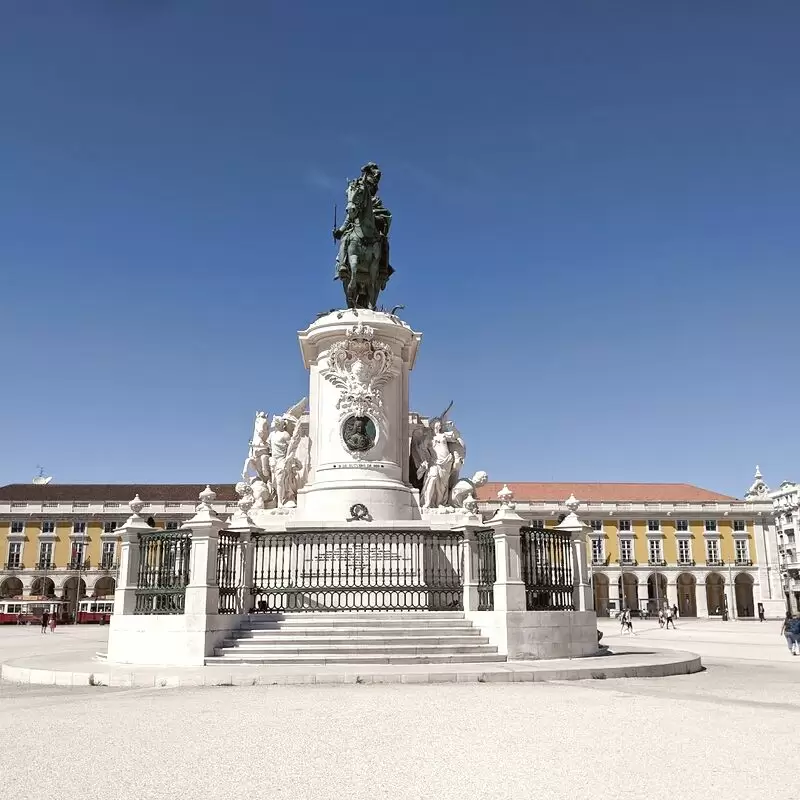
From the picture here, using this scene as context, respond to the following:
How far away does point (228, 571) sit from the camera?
15.4m

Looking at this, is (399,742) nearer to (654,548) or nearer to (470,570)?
(470,570)

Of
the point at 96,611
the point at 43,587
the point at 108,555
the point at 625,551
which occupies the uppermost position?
the point at 625,551

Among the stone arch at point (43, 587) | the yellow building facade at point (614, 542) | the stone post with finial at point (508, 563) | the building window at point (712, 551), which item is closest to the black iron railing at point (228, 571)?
the stone post with finial at point (508, 563)

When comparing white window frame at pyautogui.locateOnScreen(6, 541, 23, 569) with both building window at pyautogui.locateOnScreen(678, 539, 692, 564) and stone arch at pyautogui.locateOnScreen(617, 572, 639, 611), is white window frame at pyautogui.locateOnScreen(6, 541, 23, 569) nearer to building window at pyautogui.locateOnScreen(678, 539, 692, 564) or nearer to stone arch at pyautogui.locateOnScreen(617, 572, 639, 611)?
stone arch at pyautogui.locateOnScreen(617, 572, 639, 611)

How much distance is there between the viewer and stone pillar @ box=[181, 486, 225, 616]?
14.0m

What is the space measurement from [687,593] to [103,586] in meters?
60.3

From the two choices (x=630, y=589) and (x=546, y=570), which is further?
(x=630, y=589)

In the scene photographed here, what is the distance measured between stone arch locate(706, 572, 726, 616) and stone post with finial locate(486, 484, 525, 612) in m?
81.4

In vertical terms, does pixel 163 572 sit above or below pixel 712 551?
below

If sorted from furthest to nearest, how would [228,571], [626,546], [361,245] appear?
[626,546], [361,245], [228,571]

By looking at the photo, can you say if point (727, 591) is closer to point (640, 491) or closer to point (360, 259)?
point (640, 491)

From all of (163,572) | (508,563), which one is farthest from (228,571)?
(508,563)

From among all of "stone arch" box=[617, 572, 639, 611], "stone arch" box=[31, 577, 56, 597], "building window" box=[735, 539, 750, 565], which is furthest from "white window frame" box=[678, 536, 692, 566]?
"stone arch" box=[31, 577, 56, 597]

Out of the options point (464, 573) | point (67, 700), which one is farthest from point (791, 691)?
point (67, 700)
